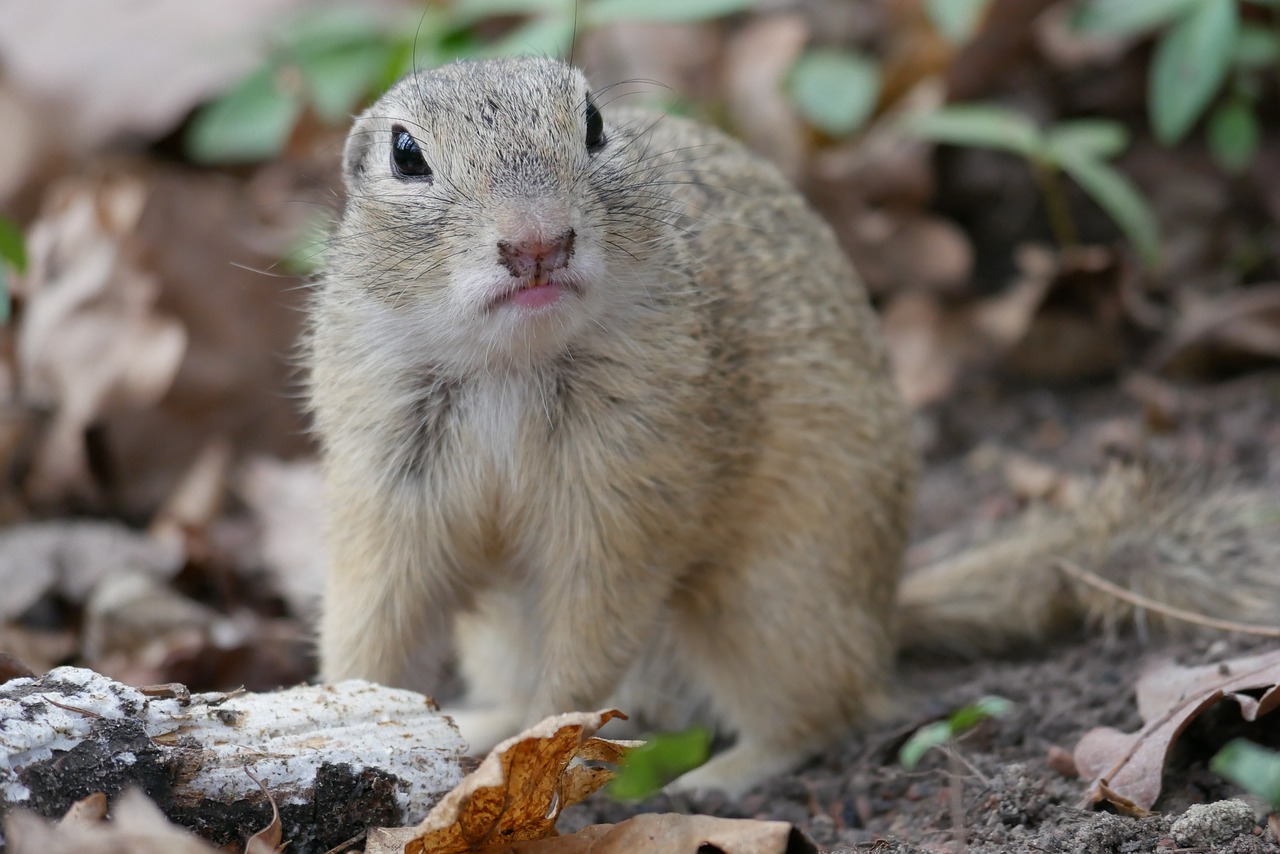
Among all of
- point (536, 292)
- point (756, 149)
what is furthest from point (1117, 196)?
point (536, 292)

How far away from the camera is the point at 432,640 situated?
5168 mm

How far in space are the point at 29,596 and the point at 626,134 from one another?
3.55 meters

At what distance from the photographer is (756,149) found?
8852mm

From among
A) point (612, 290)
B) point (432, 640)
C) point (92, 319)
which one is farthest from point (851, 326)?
point (92, 319)

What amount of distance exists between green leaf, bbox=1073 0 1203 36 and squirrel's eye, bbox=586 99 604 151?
3.93 metres

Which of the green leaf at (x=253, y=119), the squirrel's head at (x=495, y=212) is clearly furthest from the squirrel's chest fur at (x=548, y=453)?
the green leaf at (x=253, y=119)

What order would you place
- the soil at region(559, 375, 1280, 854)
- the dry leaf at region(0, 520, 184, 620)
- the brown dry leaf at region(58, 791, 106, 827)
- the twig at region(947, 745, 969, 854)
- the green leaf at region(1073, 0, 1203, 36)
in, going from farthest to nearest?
the green leaf at region(1073, 0, 1203, 36) → the dry leaf at region(0, 520, 184, 620) → the soil at region(559, 375, 1280, 854) → the twig at region(947, 745, 969, 854) → the brown dry leaf at region(58, 791, 106, 827)

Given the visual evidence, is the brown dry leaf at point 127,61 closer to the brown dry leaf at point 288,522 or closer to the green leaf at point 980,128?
the brown dry leaf at point 288,522

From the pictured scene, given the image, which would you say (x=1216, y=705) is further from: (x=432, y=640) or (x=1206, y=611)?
(x=432, y=640)

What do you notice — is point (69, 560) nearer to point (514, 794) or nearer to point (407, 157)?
point (407, 157)

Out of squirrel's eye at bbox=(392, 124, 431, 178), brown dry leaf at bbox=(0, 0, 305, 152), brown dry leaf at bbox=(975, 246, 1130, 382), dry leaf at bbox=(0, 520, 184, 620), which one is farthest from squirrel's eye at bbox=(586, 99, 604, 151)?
brown dry leaf at bbox=(0, 0, 305, 152)

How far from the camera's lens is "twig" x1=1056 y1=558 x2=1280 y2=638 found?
4.75 meters

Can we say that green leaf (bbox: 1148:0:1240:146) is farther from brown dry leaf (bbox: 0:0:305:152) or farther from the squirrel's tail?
brown dry leaf (bbox: 0:0:305:152)

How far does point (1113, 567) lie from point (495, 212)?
10.5 ft
